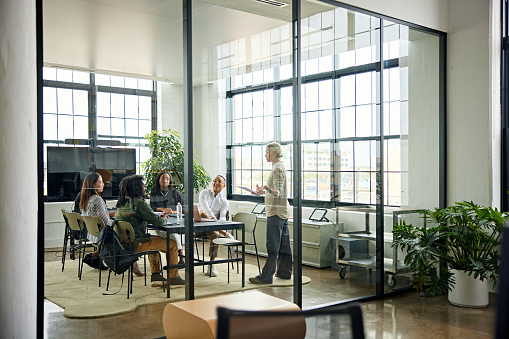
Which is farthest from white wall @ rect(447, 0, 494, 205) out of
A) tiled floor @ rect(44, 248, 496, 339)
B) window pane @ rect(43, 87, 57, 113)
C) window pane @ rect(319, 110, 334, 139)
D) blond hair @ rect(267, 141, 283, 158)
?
window pane @ rect(43, 87, 57, 113)

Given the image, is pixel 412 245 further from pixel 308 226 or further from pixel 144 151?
pixel 144 151

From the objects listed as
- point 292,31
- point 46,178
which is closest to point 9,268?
point 46,178

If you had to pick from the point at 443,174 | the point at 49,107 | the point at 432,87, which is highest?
the point at 432,87

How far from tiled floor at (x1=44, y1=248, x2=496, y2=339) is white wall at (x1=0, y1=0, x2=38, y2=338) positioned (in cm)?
32

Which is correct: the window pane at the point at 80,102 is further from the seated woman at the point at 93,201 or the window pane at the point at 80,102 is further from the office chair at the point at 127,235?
the office chair at the point at 127,235

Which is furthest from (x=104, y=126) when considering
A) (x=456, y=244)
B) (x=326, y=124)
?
(x=456, y=244)

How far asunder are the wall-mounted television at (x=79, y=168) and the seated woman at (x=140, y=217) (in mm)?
79

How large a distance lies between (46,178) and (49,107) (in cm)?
51

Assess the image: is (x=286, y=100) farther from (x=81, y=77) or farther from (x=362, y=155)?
(x=81, y=77)

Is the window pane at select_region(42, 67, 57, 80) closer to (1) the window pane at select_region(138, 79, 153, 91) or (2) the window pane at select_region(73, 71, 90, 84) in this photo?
(2) the window pane at select_region(73, 71, 90, 84)

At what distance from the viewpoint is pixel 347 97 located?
18.1 ft

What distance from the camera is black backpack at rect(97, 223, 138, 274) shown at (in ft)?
13.2

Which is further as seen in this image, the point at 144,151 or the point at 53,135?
the point at 144,151

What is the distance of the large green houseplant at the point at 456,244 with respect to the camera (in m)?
5.56
